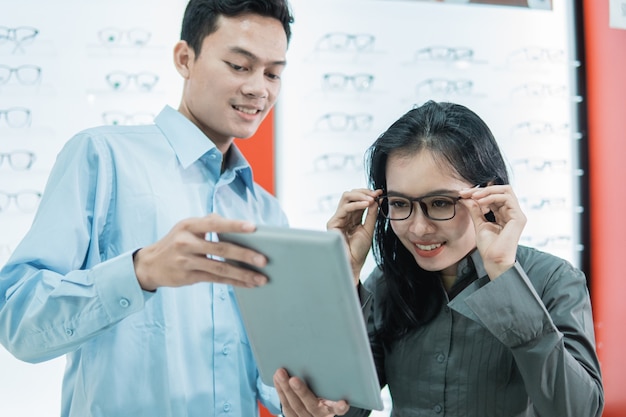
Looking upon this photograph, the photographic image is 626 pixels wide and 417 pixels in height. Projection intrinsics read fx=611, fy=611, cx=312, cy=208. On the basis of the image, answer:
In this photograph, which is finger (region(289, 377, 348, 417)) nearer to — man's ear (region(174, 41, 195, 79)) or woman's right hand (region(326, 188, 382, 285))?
woman's right hand (region(326, 188, 382, 285))

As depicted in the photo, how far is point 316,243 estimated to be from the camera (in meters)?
0.95

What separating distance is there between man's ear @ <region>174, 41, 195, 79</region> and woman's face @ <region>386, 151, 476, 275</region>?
63 cm

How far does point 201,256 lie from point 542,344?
77 centimetres

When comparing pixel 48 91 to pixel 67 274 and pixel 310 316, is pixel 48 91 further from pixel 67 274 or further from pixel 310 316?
pixel 310 316

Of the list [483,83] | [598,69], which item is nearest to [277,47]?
[483,83]

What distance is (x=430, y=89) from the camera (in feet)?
9.03

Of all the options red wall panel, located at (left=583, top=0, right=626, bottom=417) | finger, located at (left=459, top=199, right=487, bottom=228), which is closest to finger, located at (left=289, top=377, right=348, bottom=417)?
finger, located at (left=459, top=199, right=487, bottom=228)

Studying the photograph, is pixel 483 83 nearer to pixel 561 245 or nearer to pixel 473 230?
pixel 561 245

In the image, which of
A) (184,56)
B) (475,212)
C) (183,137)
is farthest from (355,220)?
(184,56)

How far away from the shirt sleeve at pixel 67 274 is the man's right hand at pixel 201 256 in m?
0.12

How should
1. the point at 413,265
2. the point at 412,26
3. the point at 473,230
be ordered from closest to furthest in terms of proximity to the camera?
1. the point at 473,230
2. the point at 413,265
3. the point at 412,26

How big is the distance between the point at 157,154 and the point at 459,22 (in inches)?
69.0

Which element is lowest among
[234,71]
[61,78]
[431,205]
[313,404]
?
[313,404]

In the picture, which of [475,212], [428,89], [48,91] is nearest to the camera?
[475,212]
